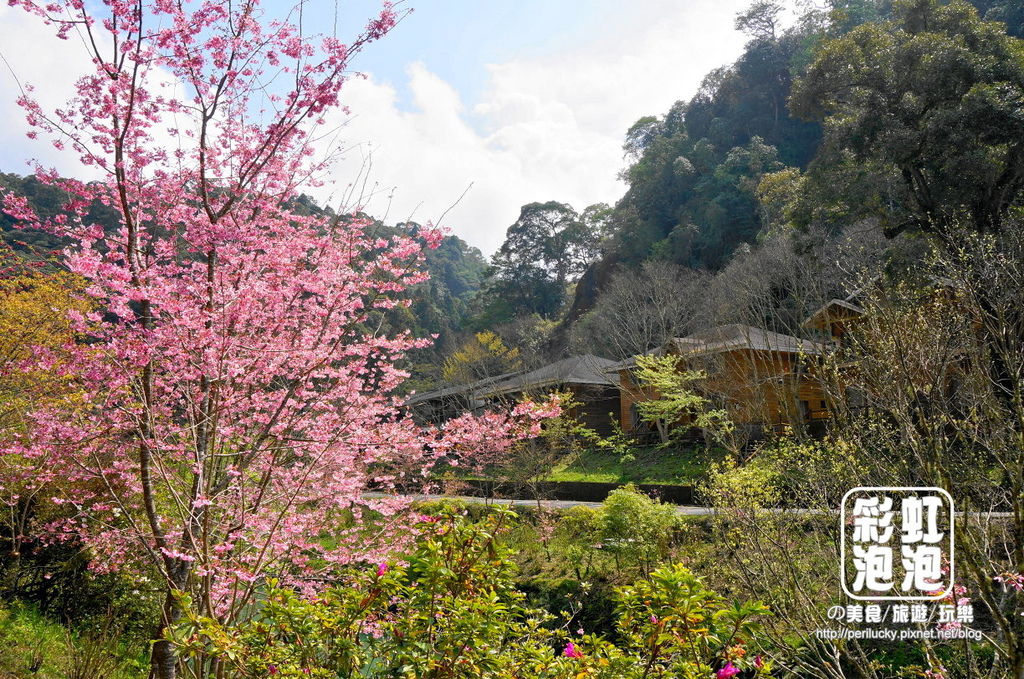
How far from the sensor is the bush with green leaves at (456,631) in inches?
112

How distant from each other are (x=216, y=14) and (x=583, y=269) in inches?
1820

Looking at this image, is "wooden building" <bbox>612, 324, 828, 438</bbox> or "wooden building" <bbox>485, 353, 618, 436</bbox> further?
"wooden building" <bbox>485, 353, 618, 436</bbox>

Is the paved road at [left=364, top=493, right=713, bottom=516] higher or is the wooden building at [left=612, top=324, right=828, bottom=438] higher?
the wooden building at [left=612, top=324, right=828, bottom=438]

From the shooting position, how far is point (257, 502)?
13.3 feet

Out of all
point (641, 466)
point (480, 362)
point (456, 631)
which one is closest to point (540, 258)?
point (480, 362)

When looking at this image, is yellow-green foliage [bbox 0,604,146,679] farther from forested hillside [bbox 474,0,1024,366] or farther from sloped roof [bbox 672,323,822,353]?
sloped roof [bbox 672,323,822,353]

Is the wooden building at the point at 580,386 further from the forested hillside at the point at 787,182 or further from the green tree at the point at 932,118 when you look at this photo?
the green tree at the point at 932,118

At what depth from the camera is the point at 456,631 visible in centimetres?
285

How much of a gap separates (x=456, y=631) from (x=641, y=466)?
65.5 ft

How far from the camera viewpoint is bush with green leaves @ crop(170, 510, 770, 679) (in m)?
2.85

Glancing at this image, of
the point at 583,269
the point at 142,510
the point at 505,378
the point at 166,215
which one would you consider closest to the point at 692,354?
the point at 505,378

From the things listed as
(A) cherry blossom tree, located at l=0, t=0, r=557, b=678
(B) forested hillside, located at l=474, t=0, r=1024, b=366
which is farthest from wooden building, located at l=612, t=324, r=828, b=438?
(A) cherry blossom tree, located at l=0, t=0, r=557, b=678

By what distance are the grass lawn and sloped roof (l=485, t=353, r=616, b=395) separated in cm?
304

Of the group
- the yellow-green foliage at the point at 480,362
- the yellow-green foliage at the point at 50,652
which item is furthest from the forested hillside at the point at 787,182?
the yellow-green foliage at the point at 50,652
